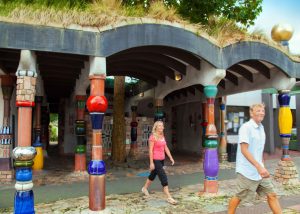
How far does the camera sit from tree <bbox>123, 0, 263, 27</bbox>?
36.1 ft

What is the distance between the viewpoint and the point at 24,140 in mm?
4762

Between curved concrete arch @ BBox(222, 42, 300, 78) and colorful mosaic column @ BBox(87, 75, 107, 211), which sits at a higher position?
curved concrete arch @ BBox(222, 42, 300, 78)

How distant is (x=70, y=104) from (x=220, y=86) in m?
7.73

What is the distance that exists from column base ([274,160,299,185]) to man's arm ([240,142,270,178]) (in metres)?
4.16

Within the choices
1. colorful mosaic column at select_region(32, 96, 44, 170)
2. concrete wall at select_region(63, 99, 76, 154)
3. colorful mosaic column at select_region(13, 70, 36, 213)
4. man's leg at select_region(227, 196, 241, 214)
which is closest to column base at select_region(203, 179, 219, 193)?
man's leg at select_region(227, 196, 241, 214)

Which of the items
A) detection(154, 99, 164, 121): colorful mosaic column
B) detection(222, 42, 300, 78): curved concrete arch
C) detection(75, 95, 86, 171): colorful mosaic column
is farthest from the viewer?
detection(154, 99, 164, 121): colorful mosaic column

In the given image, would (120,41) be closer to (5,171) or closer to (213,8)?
(5,171)

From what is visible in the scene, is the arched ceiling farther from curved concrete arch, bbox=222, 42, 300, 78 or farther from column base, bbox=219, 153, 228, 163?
column base, bbox=219, 153, 228, 163

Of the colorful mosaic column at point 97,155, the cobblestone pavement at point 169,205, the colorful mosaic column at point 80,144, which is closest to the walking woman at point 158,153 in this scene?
the cobblestone pavement at point 169,205

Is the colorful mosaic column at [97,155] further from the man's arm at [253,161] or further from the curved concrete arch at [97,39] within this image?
the man's arm at [253,161]

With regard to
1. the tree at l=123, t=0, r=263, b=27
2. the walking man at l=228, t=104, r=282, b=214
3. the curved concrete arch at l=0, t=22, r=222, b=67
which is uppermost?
the tree at l=123, t=0, r=263, b=27

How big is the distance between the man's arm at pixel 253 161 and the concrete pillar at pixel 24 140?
3.13m

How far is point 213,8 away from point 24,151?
892 centimetres

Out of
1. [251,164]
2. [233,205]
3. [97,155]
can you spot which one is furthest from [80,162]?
[251,164]
